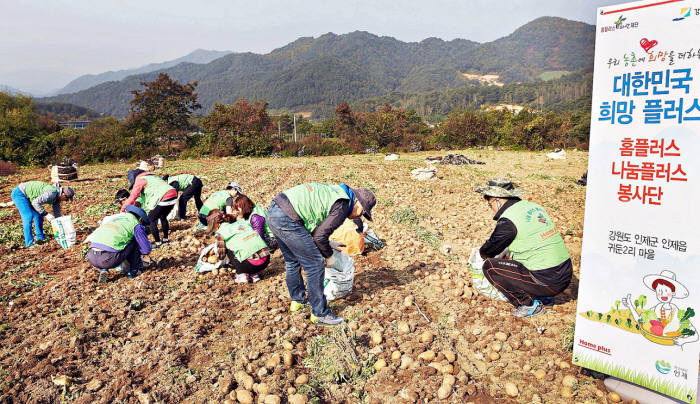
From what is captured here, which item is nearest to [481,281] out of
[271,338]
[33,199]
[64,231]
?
[271,338]

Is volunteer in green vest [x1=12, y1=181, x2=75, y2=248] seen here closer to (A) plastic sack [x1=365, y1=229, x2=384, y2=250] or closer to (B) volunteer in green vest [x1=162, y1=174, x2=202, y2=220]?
(B) volunteer in green vest [x1=162, y1=174, x2=202, y2=220]

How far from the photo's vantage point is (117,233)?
4.63m

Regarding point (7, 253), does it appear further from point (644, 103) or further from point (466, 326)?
point (644, 103)

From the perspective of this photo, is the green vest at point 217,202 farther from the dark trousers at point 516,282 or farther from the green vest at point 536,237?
the green vest at point 536,237

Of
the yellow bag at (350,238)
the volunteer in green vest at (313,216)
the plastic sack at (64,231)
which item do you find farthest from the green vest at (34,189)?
the volunteer in green vest at (313,216)

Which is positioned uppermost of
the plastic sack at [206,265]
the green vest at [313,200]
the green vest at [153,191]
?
the green vest at [313,200]

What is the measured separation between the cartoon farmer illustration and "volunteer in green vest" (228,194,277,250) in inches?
141

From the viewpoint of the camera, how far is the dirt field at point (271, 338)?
2.82 meters

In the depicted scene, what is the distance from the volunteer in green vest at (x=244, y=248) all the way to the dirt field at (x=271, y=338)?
0.18 m

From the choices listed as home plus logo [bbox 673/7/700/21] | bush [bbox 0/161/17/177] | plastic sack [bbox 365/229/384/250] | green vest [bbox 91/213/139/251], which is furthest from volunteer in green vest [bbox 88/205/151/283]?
bush [bbox 0/161/17/177]

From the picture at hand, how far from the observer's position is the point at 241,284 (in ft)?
15.6

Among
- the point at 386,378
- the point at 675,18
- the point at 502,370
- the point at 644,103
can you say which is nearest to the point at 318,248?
the point at 386,378

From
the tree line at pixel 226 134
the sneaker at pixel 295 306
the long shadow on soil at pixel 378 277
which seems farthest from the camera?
the tree line at pixel 226 134

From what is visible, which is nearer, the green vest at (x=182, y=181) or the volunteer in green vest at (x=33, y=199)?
the volunteer in green vest at (x=33, y=199)
